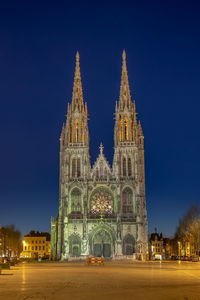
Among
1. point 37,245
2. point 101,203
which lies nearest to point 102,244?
point 101,203

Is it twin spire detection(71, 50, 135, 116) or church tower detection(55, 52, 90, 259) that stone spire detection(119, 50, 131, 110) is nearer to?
twin spire detection(71, 50, 135, 116)

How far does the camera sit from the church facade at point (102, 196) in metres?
64.3

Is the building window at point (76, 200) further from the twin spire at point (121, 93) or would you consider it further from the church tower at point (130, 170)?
the twin spire at point (121, 93)

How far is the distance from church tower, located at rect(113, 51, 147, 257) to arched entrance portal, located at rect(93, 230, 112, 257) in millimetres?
3176

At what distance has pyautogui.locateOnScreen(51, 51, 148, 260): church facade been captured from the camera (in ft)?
211

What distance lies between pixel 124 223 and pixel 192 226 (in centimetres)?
1150

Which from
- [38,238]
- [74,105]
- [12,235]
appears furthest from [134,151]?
[38,238]

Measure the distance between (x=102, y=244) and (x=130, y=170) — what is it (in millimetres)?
13896

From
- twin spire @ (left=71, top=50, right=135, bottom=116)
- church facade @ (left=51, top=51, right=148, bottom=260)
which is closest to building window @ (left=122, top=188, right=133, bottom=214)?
church facade @ (left=51, top=51, right=148, bottom=260)

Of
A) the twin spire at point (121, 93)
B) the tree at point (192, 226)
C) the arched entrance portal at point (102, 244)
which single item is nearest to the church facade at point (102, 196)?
the arched entrance portal at point (102, 244)

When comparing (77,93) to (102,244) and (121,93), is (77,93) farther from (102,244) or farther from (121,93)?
(102,244)

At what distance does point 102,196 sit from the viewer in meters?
67.1

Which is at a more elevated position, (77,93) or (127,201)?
(77,93)

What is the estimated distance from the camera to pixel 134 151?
224 ft
